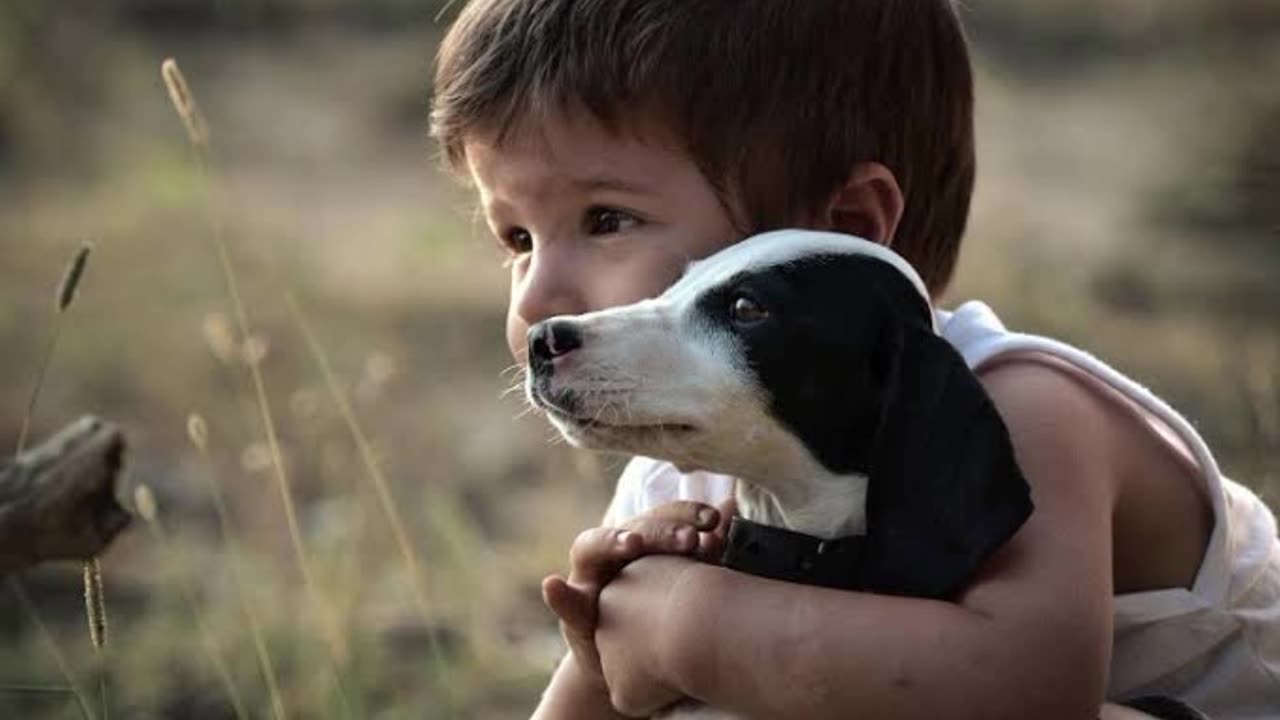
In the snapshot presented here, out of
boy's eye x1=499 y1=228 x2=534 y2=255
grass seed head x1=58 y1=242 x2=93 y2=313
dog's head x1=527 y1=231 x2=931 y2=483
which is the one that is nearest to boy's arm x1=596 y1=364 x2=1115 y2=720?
dog's head x1=527 y1=231 x2=931 y2=483

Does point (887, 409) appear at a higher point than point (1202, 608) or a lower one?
higher

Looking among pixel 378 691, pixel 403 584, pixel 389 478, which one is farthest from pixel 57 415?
pixel 378 691

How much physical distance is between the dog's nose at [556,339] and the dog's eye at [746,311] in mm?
138

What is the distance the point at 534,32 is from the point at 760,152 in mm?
279

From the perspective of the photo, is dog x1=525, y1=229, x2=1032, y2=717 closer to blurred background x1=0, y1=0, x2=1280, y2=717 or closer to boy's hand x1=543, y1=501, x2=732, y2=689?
boy's hand x1=543, y1=501, x2=732, y2=689

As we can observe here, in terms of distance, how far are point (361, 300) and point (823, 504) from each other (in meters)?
3.88

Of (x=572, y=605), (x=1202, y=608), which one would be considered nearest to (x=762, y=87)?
(x=572, y=605)

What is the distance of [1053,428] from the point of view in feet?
7.17

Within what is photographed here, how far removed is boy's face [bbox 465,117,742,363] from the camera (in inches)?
92.9

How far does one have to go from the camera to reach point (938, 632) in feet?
6.72

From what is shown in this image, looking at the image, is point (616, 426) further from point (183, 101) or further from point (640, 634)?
point (183, 101)

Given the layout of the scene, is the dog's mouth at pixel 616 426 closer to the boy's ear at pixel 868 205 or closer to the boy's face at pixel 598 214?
the boy's face at pixel 598 214

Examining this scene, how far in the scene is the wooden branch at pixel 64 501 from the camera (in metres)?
2.71

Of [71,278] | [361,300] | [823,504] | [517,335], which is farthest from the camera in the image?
[361,300]
